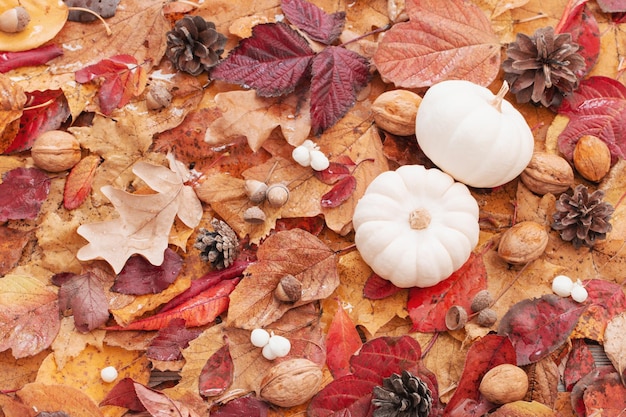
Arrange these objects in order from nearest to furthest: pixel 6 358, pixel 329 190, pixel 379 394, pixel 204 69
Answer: pixel 379 394 < pixel 6 358 < pixel 329 190 < pixel 204 69

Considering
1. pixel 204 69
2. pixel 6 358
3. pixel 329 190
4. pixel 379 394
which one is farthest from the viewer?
pixel 204 69

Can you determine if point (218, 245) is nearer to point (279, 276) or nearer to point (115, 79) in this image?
point (279, 276)

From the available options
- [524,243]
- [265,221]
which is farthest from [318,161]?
[524,243]

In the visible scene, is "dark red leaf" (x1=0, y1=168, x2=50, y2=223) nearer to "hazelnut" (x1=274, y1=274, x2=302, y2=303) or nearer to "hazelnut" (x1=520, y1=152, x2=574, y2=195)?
"hazelnut" (x1=274, y1=274, x2=302, y2=303)

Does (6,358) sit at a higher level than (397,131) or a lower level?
lower

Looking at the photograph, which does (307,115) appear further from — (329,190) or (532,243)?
(532,243)

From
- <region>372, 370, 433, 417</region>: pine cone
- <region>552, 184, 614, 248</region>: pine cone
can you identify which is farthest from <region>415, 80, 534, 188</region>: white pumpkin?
<region>372, 370, 433, 417</region>: pine cone

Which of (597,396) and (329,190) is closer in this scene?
(597,396)

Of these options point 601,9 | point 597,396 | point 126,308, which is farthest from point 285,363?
point 601,9
